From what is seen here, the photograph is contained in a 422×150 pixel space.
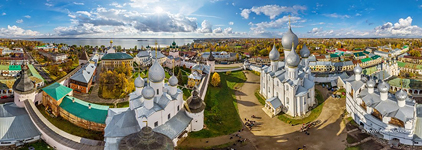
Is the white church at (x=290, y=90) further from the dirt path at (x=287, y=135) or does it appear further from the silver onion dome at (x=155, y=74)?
the silver onion dome at (x=155, y=74)

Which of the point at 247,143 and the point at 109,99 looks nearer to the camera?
the point at 247,143

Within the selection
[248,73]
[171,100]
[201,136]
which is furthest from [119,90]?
[248,73]

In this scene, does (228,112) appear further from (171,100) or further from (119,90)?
(119,90)

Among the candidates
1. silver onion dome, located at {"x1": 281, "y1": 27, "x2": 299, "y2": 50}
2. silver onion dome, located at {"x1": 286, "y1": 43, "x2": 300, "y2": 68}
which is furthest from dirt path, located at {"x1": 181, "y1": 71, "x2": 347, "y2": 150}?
silver onion dome, located at {"x1": 281, "y1": 27, "x2": 299, "y2": 50}

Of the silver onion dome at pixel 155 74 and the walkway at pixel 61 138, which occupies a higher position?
the silver onion dome at pixel 155 74

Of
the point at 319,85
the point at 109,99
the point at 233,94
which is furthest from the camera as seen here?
the point at 319,85

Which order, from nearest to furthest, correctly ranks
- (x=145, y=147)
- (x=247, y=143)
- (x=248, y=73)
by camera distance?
(x=145, y=147) → (x=247, y=143) → (x=248, y=73)

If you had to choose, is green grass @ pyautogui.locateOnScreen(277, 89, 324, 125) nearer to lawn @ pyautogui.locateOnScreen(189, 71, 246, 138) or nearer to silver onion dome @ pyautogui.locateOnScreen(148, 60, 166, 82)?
lawn @ pyautogui.locateOnScreen(189, 71, 246, 138)

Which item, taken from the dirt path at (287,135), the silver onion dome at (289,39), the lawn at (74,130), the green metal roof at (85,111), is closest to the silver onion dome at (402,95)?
the dirt path at (287,135)
